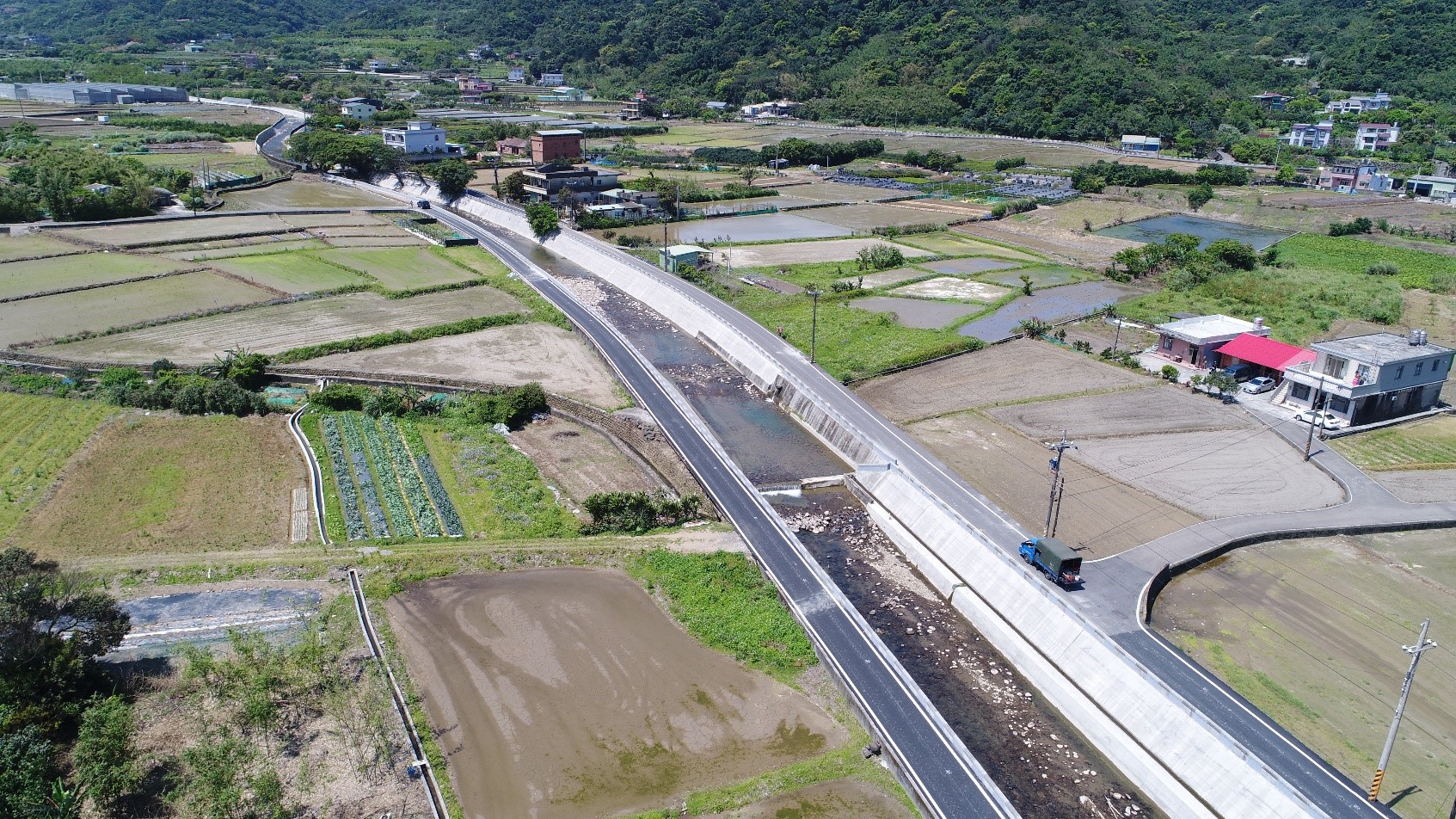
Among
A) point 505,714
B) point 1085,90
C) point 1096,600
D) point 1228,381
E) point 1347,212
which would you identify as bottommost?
point 505,714

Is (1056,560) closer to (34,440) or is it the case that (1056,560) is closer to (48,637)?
(48,637)

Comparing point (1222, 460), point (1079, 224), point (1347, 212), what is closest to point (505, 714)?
point (1222, 460)

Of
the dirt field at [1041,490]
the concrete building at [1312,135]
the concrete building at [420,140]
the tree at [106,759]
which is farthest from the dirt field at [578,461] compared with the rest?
the concrete building at [1312,135]

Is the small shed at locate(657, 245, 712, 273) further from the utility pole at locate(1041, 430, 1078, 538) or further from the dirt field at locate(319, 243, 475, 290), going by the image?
the utility pole at locate(1041, 430, 1078, 538)

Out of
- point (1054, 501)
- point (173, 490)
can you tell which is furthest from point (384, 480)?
point (1054, 501)

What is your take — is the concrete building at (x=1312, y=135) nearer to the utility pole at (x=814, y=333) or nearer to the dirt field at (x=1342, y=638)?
the utility pole at (x=814, y=333)

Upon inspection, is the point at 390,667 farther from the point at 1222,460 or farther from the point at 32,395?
the point at 1222,460
